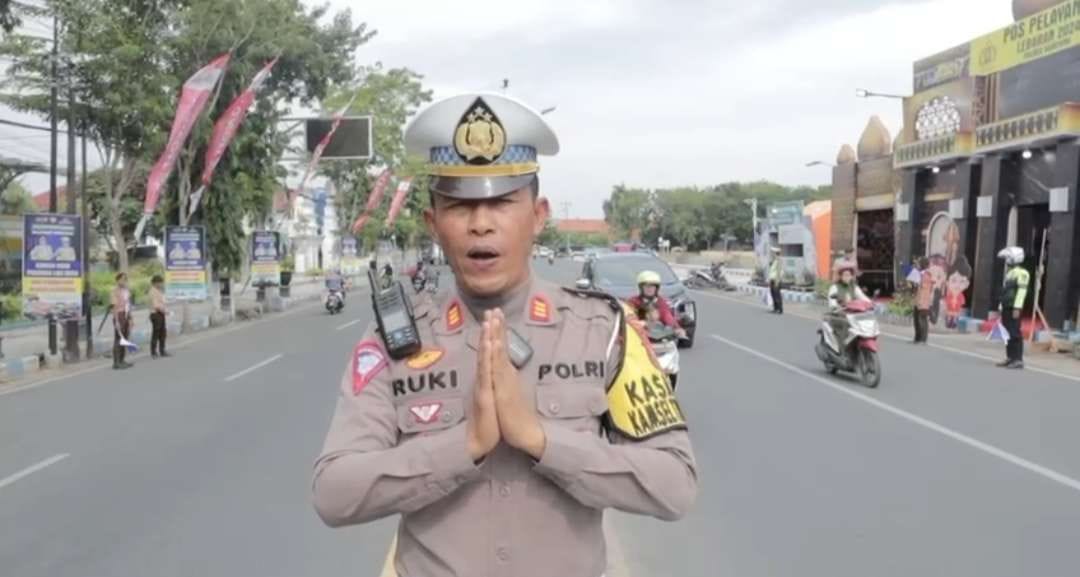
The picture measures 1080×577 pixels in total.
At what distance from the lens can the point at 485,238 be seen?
1649 mm

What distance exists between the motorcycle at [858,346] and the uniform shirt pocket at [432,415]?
952 centimetres

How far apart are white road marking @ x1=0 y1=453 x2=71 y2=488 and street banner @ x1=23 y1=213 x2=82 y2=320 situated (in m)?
8.10

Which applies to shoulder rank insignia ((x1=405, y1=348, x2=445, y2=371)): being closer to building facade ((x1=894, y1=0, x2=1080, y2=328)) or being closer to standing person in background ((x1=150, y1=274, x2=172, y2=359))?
standing person in background ((x1=150, y1=274, x2=172, y2=359))

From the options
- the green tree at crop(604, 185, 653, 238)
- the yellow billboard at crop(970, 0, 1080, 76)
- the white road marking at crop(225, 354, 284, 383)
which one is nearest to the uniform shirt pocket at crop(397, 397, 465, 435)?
the white road marking at crop(225, 354, 284, 383)

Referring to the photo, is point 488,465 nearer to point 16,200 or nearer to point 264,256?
point 264,256

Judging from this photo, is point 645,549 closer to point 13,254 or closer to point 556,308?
point 556,308

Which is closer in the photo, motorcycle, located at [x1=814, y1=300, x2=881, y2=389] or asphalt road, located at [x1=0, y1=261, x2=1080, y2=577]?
asphalt road, located at [x1=0, y1=261, x2=1080, y2=577]

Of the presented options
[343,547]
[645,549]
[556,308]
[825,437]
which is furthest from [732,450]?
[556,308]

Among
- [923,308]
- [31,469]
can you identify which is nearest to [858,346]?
[923,308]

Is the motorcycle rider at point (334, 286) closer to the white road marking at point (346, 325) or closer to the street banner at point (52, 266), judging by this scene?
the white road marking at point (346, 325)

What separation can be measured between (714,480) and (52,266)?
1213cm

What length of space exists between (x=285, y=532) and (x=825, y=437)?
4.48 metres

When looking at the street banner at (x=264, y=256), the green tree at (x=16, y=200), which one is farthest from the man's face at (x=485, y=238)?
the green tree at (x=16, y=200)

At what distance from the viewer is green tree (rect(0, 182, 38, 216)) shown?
3244 centimetres
